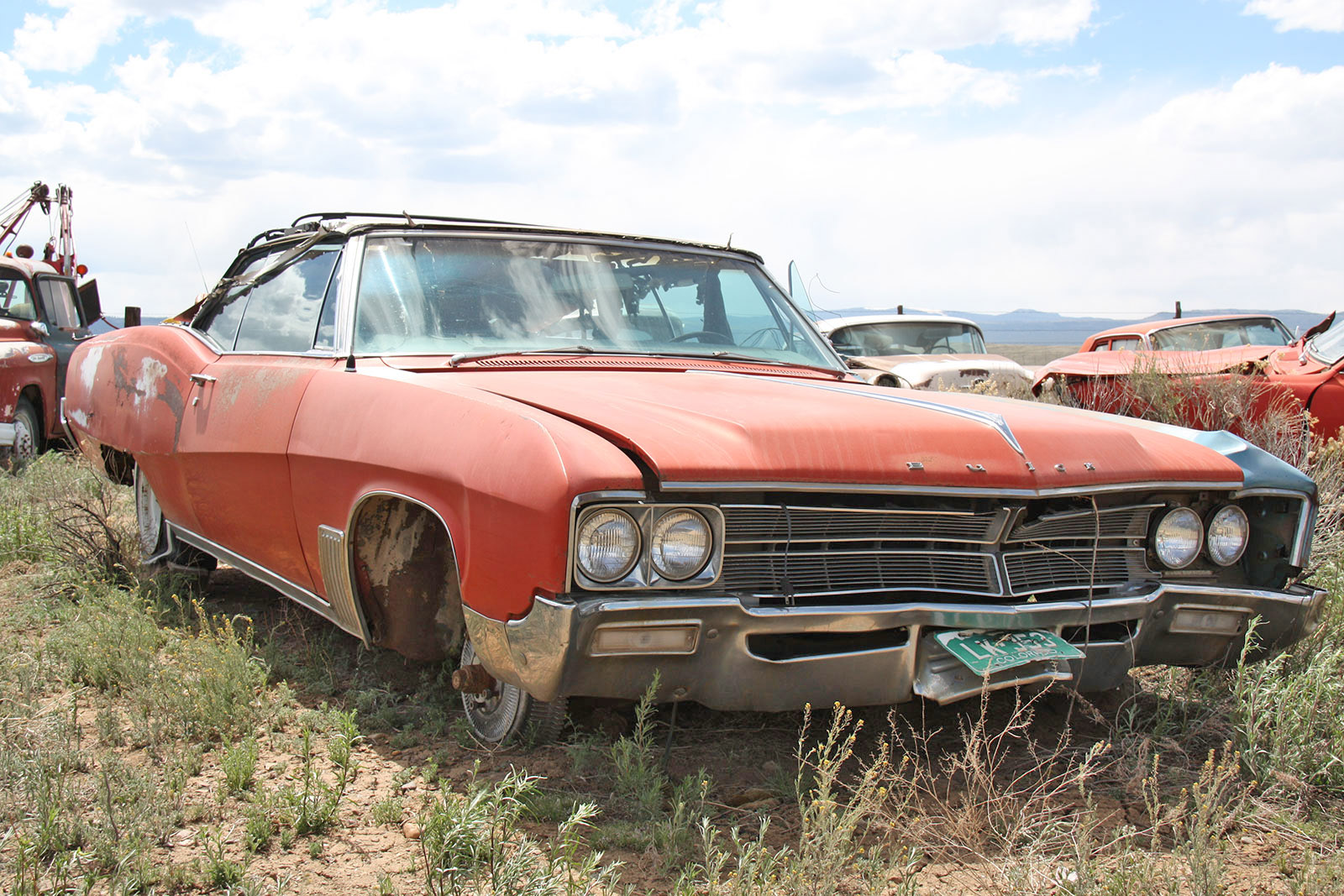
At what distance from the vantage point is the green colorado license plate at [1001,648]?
8.66ft

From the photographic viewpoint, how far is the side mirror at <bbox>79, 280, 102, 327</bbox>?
10.6 metres

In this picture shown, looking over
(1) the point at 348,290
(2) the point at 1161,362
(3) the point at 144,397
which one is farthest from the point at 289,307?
(2) the point at 1161,362

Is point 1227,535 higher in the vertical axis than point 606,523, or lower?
lower

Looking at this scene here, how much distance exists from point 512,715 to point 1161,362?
6.25 meters

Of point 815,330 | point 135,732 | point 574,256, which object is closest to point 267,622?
point 135,732

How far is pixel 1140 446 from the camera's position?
3080 millimetres

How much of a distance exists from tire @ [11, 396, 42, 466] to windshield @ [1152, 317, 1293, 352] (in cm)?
990

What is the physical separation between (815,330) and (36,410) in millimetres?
7792

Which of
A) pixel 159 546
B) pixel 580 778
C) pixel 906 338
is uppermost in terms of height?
pixel 906 338

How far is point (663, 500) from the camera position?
8.18ft

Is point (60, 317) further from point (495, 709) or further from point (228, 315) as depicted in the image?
point (495, 709)

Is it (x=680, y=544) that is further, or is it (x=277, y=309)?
(x=277, y=309)

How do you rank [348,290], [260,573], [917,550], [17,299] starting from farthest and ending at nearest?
[17,299] → [260,573] → [348,290] → [917,550]

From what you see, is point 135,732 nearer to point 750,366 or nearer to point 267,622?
point 267,622
